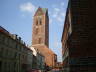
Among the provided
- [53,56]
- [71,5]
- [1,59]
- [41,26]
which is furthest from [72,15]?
[41,26]

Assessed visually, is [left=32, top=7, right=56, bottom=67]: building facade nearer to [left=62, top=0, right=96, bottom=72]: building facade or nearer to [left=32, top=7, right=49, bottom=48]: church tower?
[left=32, top=7, right=49, bottom=48]: church tower

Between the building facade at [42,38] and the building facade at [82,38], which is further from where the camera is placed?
the building facade at [42,38]

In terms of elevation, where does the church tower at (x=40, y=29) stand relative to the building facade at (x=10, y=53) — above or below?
above

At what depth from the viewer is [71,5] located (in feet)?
70.8

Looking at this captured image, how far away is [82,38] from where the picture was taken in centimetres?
2047

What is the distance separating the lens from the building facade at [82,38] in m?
19.9

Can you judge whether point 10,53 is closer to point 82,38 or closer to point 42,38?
point 82,38

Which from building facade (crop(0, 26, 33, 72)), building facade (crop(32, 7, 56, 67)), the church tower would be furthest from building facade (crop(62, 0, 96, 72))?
the church tower

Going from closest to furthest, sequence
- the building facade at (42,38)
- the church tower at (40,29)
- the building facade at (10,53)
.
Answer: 1. the building facade at (10,53)
2. the building facade at (42,38)
3. the church tower at (40,29)

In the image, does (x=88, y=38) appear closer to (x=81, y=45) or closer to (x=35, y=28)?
(x=81, y=45)

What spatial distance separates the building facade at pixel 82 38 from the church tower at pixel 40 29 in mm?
75227

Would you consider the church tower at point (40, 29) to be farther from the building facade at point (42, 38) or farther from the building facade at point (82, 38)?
the building facade at point (82, 38)

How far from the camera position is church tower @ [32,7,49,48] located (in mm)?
97438

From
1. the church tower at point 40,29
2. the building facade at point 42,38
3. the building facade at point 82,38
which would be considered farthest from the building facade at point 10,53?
the church tower at point 40,29
